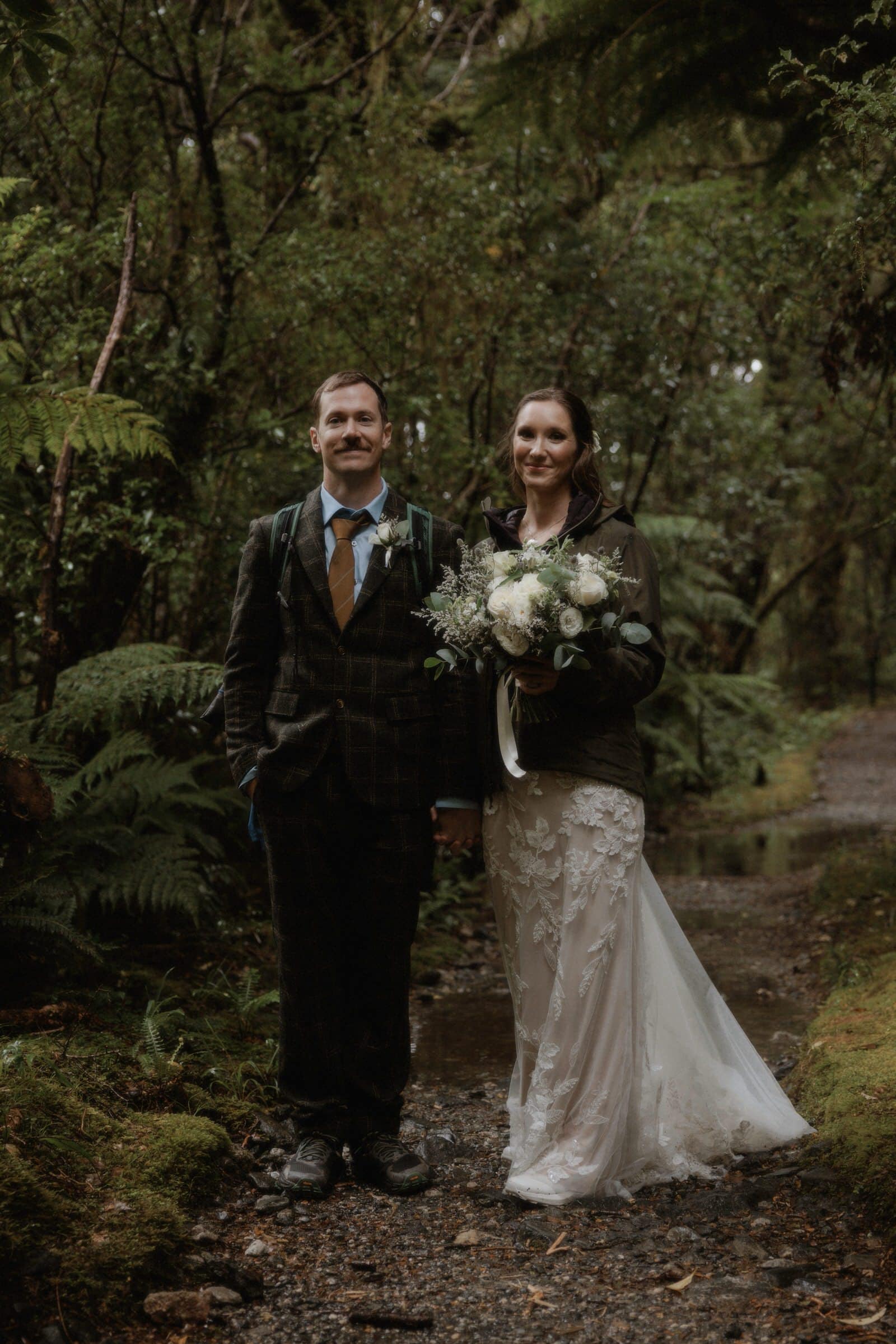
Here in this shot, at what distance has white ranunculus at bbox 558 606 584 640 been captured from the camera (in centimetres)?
335

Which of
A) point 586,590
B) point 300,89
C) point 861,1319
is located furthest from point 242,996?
point 300,89

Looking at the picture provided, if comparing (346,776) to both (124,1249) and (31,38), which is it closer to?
(124,1249)

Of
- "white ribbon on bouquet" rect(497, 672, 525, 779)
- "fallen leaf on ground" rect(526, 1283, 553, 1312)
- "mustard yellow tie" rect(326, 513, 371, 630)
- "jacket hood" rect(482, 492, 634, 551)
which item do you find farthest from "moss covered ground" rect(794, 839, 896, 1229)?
"mustard yellow tie" rect(326, 513, 371, 630)

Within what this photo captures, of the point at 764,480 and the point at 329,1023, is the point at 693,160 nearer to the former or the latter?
the point at 764,480

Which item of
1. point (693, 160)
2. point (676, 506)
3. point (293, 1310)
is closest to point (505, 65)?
point (293, 1310)

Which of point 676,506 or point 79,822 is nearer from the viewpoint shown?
point 79,822

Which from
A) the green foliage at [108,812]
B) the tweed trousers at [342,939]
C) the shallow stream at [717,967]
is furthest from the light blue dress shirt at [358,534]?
the shallow stream at [717,967]

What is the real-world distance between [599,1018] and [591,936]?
0.27m

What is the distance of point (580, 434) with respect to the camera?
3.95 metres

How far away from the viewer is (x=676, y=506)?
45.7ft

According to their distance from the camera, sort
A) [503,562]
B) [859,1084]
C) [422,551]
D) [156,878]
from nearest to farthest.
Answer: [503,562] < [422,551] < [859,1084] < [156,878]

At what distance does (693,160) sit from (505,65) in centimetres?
751

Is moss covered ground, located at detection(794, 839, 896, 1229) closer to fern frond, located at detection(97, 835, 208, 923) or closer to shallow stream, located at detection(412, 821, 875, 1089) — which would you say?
shallow stream, located at detection(412, 821, 875, 1089)

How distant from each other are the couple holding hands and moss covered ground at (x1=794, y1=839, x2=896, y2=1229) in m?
0.25
